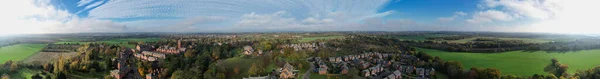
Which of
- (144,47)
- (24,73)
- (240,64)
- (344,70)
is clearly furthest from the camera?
(344,70)

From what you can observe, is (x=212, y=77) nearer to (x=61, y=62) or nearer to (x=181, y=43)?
(x=181, y=43)

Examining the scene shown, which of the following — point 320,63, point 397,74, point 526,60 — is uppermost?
point 526,60

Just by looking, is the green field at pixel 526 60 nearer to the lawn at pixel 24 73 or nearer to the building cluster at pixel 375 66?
the building cluster at pixel 375 66

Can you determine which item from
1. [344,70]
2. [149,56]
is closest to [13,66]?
[149,56]

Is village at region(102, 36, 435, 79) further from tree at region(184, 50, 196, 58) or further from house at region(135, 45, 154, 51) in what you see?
tree at region(184, 50, 196, 58)

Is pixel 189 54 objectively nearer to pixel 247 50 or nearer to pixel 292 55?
pixel 247 50

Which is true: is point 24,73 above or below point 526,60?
below

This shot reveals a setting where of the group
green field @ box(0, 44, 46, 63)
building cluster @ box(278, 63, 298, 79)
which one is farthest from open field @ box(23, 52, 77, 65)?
building cluster @ box(278, 63, 298, 79)
